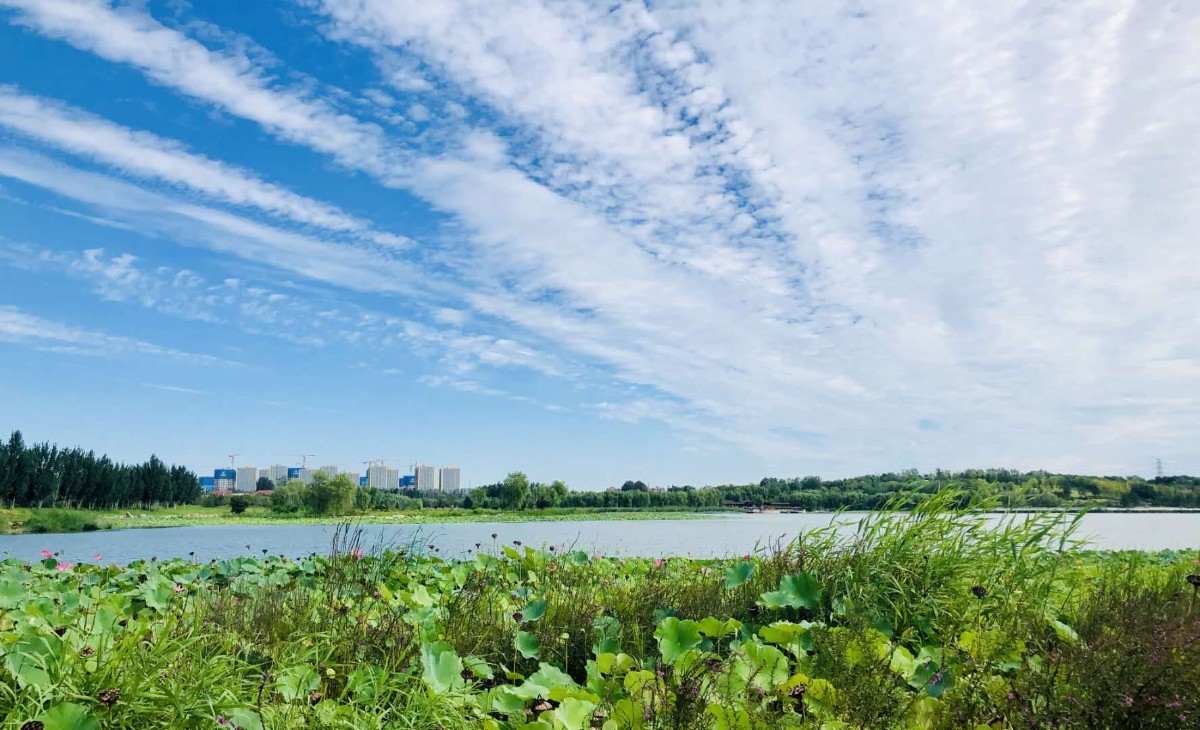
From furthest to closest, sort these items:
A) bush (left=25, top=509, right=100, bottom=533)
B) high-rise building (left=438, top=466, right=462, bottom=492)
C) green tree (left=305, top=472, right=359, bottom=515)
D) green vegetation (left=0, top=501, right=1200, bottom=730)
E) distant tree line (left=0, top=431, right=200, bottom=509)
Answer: high-rise building (left=438, top=466, right=462, bottom=492) < distant tree line (left=0, top=431, right=200, bottom=509) < green tree (left=305, top=472, right=359, bottom=515) < bush (left=25, top=509, right=100, bottom=533) < green vegetation (left=0, top=501, right=1200, bottom=730)

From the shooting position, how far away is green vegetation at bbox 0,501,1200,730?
7.64 feet

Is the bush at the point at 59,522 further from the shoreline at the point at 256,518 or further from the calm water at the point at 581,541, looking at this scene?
the calm water at the point at 581,541

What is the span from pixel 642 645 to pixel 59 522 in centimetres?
4525

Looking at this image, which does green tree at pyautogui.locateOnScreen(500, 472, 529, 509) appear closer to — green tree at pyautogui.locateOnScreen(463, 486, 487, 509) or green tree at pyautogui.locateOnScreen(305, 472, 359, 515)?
green tree at pyautogui.locateOnScreen(463, 486, 487, 509)

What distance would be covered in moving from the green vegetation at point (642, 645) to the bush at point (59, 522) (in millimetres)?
40188

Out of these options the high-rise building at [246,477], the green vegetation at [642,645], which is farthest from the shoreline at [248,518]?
the high-rise building at [246,477]

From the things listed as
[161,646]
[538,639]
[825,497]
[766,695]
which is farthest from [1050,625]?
[825,497]

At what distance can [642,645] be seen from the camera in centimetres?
368

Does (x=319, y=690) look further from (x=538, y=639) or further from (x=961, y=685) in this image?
(x=961, y=685)

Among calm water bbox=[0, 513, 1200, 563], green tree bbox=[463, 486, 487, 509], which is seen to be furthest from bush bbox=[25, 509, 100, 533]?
green tree bbox=[463, 486, 487, 509]

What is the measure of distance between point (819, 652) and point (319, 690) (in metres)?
2.17

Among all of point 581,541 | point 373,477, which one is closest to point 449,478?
point 373,477

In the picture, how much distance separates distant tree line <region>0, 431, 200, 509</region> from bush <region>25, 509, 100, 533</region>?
37.2 feet

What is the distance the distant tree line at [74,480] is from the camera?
4850cm
